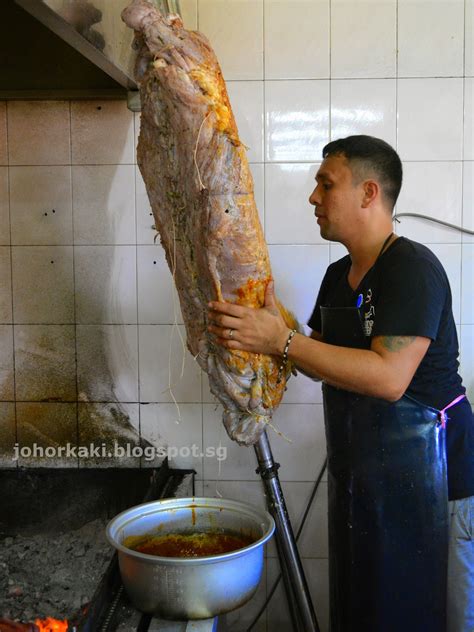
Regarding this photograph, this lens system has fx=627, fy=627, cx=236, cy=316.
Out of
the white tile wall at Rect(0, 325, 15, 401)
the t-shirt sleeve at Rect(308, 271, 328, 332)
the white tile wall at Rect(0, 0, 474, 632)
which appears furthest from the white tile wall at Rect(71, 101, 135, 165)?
the t-shirt sleeve at Rect(308, 271, 328, 332)

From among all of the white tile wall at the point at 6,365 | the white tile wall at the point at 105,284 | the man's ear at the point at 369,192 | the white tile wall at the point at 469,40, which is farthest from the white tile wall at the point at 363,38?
the white tile wall at the point at 6,365

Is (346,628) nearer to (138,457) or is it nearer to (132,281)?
(138,457)

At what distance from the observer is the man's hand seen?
5.67 feet

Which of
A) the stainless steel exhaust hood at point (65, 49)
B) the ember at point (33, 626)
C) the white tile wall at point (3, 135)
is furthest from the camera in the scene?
the white tile wall at point (3, 135)

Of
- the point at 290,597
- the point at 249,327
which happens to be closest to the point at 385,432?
the point at 249,327

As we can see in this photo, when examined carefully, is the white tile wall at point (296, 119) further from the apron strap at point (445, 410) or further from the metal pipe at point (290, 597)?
the metal pipe at point (290, 597)

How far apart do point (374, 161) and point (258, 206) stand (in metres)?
0.81

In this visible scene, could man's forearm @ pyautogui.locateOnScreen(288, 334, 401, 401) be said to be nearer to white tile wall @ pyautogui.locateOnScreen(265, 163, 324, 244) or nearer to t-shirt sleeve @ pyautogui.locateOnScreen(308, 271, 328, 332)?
t-shirt sleeve @ pyautogui.locateOnScreen(308, 271, 328, 332)

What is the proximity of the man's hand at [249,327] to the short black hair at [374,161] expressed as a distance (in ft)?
1.59

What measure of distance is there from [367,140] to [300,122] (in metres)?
0.74

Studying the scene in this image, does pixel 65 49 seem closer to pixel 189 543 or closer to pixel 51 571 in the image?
pixel 189 543

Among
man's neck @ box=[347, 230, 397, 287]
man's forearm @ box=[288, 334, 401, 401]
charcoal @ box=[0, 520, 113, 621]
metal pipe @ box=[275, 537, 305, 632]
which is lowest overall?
metal pipe @ box=[275, 537, 305, 632]

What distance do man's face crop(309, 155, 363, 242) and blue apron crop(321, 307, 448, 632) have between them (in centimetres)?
26

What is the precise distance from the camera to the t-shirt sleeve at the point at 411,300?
171cm
